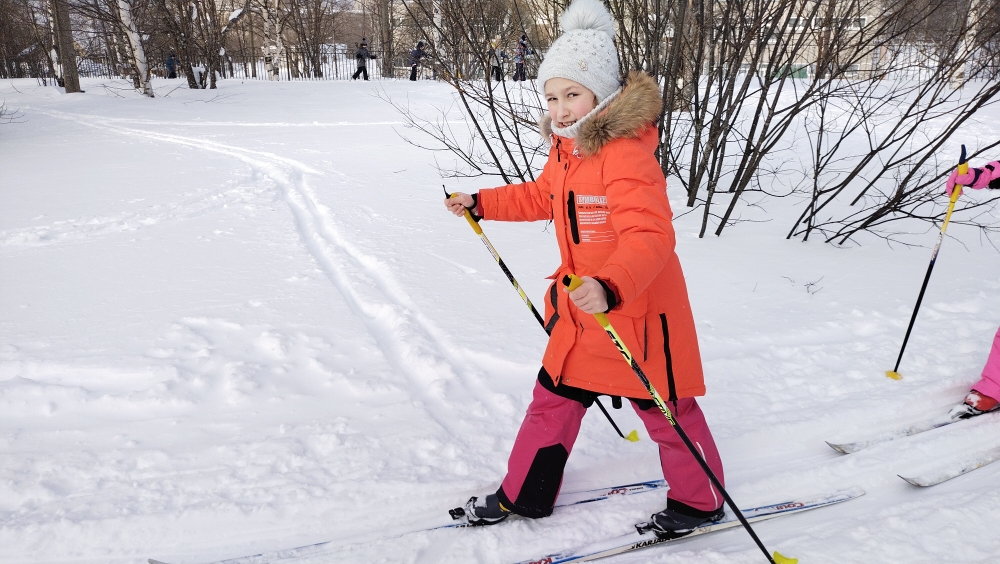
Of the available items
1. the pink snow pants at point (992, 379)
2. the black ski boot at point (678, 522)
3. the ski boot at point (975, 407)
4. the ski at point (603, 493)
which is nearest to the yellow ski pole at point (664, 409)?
the black ski boot at point (678, 522)

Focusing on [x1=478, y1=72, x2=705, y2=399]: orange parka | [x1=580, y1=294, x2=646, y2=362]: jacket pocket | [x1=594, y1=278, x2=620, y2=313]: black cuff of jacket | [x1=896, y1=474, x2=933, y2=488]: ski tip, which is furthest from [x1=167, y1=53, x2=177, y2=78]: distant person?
[x1=896, y1=474, x2=933, y2=488]: ski tip

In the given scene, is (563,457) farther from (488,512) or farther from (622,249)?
(622,249)

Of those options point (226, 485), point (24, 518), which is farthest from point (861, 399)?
point (24, 518)

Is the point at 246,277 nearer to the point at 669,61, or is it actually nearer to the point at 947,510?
the point at 669,61

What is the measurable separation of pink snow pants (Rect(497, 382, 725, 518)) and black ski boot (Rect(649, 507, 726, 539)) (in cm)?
1

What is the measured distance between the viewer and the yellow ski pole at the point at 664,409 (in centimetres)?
173

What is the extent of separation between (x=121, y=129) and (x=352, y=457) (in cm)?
1155

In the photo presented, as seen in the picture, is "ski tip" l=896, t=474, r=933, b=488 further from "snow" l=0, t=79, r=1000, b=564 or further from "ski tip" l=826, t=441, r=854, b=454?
"ski tip" l=826, t=441, r=854, b=454

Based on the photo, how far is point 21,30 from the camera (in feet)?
84.9

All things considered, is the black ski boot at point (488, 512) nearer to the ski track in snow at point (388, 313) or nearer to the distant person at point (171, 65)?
the ski track in snow at point (388, 313)

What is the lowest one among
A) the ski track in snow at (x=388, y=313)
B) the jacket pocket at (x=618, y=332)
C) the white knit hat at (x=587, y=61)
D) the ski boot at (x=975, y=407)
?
the ski track in snow at (x=388, y=313)

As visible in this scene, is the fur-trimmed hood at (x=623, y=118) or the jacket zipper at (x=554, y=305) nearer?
the fur-trimmed hood at (x=623, y=118)

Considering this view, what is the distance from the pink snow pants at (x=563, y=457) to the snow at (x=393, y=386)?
0.45 feet

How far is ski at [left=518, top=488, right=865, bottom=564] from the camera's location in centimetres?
209
